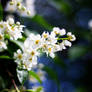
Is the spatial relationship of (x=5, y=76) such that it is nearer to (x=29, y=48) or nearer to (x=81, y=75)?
(x=29, y=48)

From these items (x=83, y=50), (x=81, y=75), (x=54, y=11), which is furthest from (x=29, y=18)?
(x=81, y=75)

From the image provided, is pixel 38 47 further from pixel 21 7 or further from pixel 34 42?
pixel 21 7

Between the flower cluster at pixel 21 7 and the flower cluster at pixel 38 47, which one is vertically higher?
the flower cluster at pixel 21 7

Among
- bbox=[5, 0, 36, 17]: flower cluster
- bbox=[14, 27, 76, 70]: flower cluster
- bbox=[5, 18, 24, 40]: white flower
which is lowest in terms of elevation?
bbox=[14, 27, 76, 70]: flower cluster

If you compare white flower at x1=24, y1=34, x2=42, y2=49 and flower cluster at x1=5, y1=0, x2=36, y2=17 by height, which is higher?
flower cluster at x1=5, y1=0, x2=36, y2=17

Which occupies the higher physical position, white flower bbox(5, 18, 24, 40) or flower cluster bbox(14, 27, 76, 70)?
white flower bbox(5, 18, 24, 40)

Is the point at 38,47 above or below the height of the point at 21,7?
below

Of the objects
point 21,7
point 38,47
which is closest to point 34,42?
point 38,47

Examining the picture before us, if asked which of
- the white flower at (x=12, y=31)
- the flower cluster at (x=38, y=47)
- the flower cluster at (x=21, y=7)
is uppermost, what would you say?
the flower cluster at (x=21, y=7)

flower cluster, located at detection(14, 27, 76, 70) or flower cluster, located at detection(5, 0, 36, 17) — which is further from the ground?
flower cluster, located at detection(5, 0, 36, 17)

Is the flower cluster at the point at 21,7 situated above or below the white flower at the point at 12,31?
above

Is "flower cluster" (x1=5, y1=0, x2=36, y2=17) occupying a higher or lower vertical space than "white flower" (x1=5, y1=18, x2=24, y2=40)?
higher
